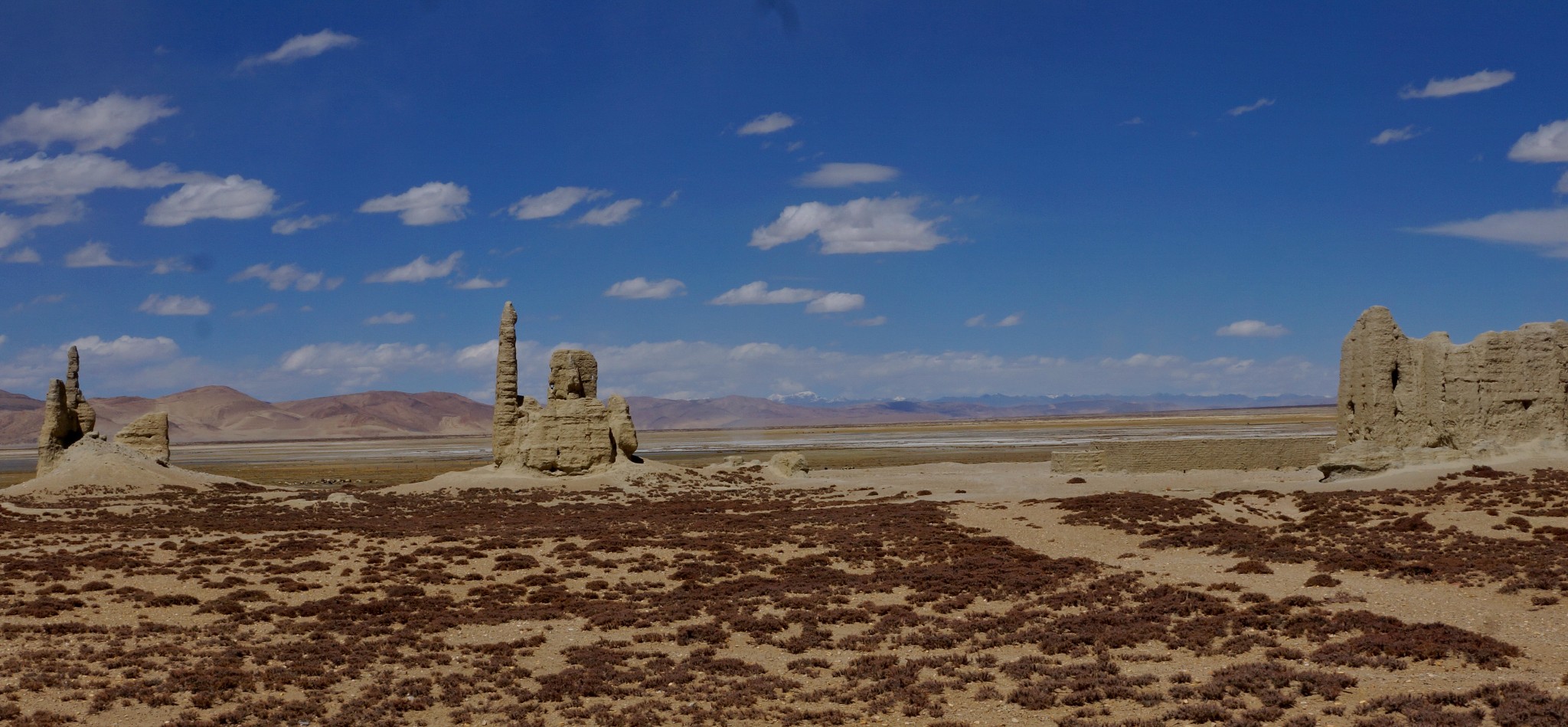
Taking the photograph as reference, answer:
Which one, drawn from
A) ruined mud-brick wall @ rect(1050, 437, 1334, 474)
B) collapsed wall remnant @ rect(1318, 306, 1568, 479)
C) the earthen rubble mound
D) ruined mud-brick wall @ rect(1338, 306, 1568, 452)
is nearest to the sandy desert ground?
collapsed wall remnant @ rect(1318, 306, 1568, 479)

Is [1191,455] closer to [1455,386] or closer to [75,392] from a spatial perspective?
[1455,386]

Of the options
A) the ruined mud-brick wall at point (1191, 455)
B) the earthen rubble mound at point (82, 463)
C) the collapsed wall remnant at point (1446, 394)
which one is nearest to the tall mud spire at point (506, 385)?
the earthen rubble mound at point (82, 463)

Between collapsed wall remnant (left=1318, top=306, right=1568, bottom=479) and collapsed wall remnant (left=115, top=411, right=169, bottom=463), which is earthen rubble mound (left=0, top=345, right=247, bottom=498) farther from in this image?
→ collapsed wall remnant (left=1318, top=306, right=1568, bottom=479)

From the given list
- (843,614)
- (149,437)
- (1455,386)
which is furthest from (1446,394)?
(149,437)

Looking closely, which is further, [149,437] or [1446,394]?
[149,437]

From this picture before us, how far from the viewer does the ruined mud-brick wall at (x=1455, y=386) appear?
1344 inches

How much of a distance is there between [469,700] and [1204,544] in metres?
Result: 19.0

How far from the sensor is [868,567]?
26484 millimetres

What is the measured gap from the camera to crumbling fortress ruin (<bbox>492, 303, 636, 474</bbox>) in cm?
5353

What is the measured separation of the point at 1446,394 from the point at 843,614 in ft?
83.3

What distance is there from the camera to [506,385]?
57.2 metres

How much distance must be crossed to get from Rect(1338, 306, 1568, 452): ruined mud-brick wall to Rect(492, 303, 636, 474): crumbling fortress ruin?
31.4 metres

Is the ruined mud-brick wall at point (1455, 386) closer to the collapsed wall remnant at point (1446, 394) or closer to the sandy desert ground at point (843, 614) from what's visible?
the collapsed wall remnant at point (1446, 394)

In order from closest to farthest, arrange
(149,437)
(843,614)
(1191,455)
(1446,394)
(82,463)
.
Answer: (843,614) → (1446,394) → (1191,455) → (82,463) → (149,437)
